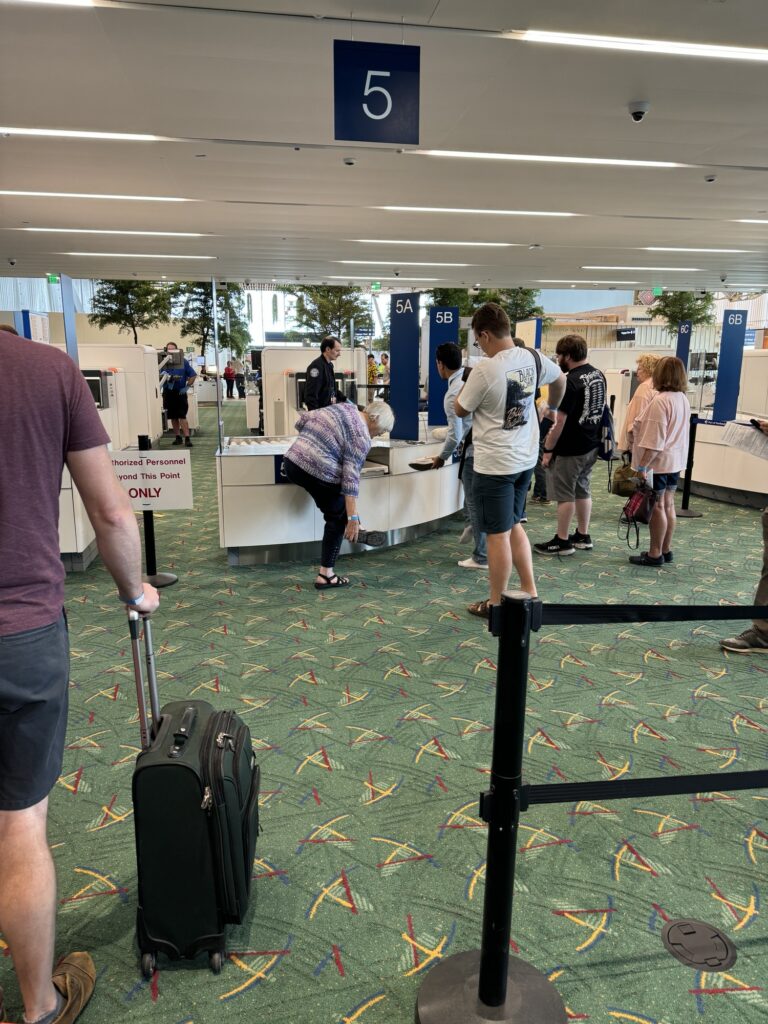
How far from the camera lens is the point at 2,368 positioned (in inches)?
50.0

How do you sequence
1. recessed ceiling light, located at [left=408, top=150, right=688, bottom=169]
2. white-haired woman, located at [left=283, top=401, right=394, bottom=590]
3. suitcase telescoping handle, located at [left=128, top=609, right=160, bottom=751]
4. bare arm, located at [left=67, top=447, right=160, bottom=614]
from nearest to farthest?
1. bare arm, located at [left=67, top=447, right=160, bottom=614]
2. suitcase telescoping handle, located at [left=128, top=609, right=160, bottom=751]
3. white-haired woman, located at [left=283, top=401, right=394, bottom=590]
4. recessed ceiling light, located at [left=408, top=150, right=688, bottom=169]

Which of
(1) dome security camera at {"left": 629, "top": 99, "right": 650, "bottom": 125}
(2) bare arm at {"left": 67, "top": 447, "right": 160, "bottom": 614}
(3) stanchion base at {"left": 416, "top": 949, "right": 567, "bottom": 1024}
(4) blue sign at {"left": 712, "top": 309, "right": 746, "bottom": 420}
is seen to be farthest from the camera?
(4) blue sign at {"left": 712, "top": 309, "right": 746, "bottom": 420}

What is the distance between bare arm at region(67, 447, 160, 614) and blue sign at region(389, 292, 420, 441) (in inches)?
172

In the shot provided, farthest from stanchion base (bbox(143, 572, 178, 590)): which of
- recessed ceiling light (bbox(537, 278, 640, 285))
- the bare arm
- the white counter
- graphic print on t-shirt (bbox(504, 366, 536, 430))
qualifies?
recessed ceiling light (bbox(537, 278, 640, 285))

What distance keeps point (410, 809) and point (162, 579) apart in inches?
114

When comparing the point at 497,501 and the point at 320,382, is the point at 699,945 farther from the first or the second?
the point at 320,382

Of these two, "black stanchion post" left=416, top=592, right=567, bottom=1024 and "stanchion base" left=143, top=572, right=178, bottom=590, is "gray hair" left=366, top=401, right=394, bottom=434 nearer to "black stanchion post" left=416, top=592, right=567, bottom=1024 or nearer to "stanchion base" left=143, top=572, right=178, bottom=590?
"stanchion base" left=143, top=572, right=178, bottom=590

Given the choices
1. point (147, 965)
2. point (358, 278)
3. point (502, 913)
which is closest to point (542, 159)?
point (502, 913)

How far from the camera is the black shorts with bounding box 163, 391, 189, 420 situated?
1167 cm

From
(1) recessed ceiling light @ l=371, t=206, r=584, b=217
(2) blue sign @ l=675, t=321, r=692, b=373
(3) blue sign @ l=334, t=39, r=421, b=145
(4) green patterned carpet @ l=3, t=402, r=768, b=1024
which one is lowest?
(4) green patterned carpet @ l=3, t=402, r=768, b=1024

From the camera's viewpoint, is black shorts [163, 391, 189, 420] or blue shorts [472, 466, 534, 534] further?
black shorts [163, 391, 189, 420]

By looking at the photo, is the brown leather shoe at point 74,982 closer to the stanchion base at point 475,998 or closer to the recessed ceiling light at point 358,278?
the stanchion base at point 475,998

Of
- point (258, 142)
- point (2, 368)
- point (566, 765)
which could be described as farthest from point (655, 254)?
point (2, 368)

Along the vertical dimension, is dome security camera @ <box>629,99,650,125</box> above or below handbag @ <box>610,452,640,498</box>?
above
